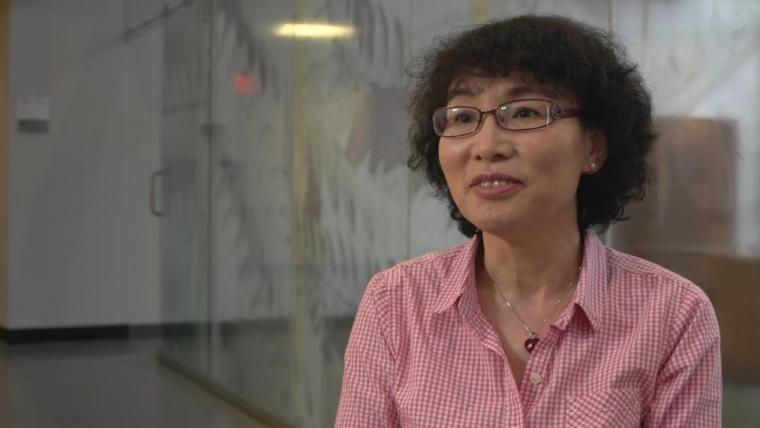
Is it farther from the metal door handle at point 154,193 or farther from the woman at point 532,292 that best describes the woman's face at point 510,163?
the metal door handle at point 154,193

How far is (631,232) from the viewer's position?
2977 mm

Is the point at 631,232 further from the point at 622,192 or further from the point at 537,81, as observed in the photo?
the point at 537,81

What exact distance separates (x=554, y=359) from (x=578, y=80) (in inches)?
16.6

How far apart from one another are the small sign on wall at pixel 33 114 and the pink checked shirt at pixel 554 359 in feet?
25.1

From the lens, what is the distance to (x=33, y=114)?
28.9ft

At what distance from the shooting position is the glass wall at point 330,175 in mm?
2756

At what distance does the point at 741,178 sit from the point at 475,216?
1316 millimetres

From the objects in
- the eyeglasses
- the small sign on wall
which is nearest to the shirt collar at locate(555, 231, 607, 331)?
the eyeglasses

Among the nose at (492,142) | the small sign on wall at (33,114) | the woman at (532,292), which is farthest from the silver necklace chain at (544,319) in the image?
the small sign on wall at (33,114)

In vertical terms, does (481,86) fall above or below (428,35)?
below

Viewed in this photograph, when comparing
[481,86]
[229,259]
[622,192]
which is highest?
[481,86]

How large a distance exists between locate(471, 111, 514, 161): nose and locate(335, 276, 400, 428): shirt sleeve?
0.30 metres

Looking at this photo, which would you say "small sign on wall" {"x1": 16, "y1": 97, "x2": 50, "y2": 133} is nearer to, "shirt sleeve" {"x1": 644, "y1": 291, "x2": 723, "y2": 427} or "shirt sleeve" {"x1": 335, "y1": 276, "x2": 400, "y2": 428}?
"shirt sleeve" {"x1": 335, "y1": 276, "x2": 400, "y2": 428}

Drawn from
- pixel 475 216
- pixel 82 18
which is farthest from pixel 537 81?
pixel 82 18
